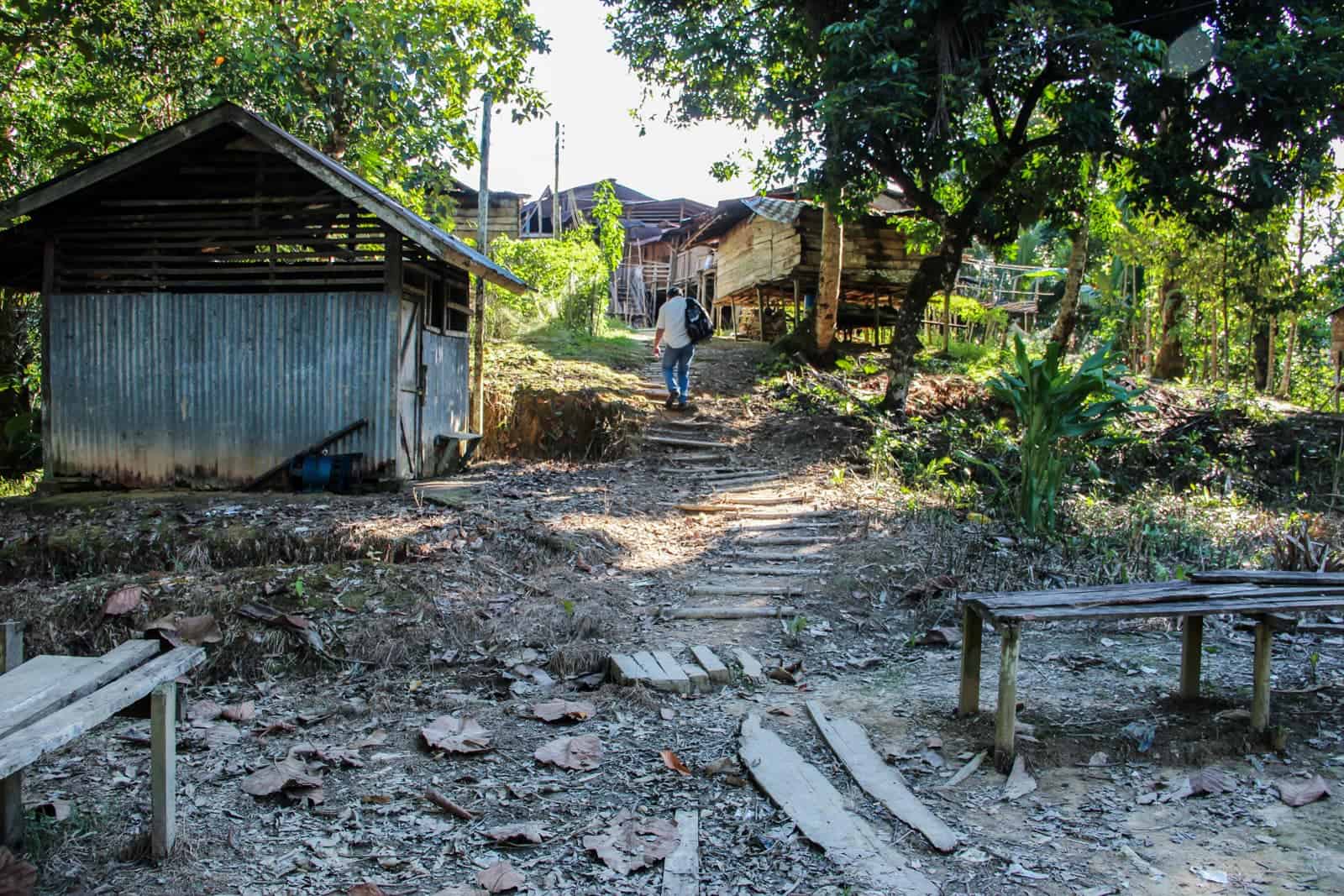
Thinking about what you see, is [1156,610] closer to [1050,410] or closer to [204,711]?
[1050,410]

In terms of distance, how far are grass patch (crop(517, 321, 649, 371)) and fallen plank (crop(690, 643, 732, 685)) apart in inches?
414

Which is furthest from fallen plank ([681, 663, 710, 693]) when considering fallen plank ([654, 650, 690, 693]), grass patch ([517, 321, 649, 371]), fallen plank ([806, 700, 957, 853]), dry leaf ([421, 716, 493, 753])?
grass patch ([517, 321, 649, 371])

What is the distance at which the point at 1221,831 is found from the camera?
3.14 m

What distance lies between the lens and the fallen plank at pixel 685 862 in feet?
9.22

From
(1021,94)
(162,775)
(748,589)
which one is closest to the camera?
(162,775)

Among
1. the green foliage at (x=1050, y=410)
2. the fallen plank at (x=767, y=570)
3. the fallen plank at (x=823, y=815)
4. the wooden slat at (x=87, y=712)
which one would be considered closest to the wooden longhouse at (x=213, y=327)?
the fallen plank at (x=767, y=570)

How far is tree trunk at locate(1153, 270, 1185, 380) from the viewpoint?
61.3 ft

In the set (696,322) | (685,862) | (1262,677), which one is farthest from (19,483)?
(1262,677)

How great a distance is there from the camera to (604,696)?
455cm

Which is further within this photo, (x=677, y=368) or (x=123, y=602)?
(x=677, y=368)

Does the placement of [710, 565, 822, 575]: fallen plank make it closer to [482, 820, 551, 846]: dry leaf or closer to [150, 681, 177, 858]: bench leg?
[482, 820, 551, 846]: dry leaf

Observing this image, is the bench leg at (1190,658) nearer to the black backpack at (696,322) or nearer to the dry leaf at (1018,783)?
the dry leaf at (1018,783)

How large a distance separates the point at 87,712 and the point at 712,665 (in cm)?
→ 308

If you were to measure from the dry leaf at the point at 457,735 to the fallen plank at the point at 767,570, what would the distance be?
3251 mm
